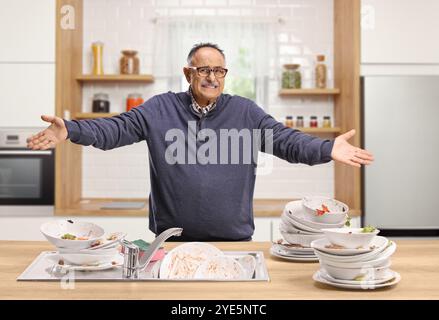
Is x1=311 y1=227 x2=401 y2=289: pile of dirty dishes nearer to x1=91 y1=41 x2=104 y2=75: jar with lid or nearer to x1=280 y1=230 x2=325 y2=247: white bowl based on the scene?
x1=280 y1=230 x2=325 y2=247: white bowl

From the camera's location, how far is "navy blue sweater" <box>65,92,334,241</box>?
2496 mm

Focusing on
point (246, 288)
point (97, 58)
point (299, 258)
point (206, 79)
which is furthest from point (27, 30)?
point (246, 288)

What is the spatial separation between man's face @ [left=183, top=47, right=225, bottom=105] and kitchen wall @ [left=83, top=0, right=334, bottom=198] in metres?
1.84

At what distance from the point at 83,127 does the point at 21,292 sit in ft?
3.08

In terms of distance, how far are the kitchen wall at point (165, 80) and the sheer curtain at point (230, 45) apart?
7 cm

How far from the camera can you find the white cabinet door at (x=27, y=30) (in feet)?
12.6

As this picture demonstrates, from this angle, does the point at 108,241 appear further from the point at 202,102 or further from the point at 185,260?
the point at 202,102

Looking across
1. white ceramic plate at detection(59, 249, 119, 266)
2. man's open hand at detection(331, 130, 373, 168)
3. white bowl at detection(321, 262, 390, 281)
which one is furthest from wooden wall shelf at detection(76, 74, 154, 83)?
white bowl at detection(321, 262, 390, 281)

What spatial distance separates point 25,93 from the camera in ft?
12.6

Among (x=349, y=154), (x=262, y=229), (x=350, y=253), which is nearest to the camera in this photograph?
(x=350, y=253)

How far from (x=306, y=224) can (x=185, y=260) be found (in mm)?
423
